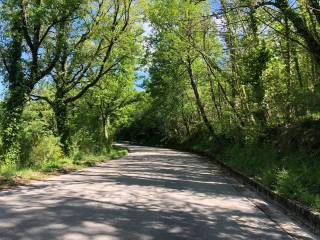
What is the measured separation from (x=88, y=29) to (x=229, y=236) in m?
18.9

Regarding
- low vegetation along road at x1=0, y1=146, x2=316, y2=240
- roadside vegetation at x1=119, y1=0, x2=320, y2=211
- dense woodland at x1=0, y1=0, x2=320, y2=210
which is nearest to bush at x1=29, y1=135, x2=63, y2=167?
dense woodland at x1=0, y1=0, x2=320, y2=210

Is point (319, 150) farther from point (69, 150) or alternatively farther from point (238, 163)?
point (69, 150)

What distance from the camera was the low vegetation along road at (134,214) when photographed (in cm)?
713

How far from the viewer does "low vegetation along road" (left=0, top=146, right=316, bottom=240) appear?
713cm

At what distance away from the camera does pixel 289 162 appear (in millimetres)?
14719

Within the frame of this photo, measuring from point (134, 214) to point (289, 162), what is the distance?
7.72m

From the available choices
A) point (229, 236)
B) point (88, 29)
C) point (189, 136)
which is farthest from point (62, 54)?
point (189, 136)

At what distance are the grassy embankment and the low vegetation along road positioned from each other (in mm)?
741

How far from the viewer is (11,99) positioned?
19.2 meters

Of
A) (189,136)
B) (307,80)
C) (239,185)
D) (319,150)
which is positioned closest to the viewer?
(319,150)

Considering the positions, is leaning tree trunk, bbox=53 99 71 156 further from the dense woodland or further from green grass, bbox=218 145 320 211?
green grass, bbox=218 145 320 211

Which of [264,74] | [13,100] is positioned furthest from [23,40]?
[264,74]

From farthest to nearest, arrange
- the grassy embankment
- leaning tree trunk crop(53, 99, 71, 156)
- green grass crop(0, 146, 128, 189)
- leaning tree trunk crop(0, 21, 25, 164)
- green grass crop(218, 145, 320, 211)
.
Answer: leaning tree trunk crop(53, 99, 71, 156), leaning tree trunk crop(0, 21, 25, 164), green grass crop(0, 146, 128, 189), the grassy embankment, green grass crop(218, 145, 320, 211)

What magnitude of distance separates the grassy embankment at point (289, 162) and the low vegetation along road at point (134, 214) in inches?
29.2
